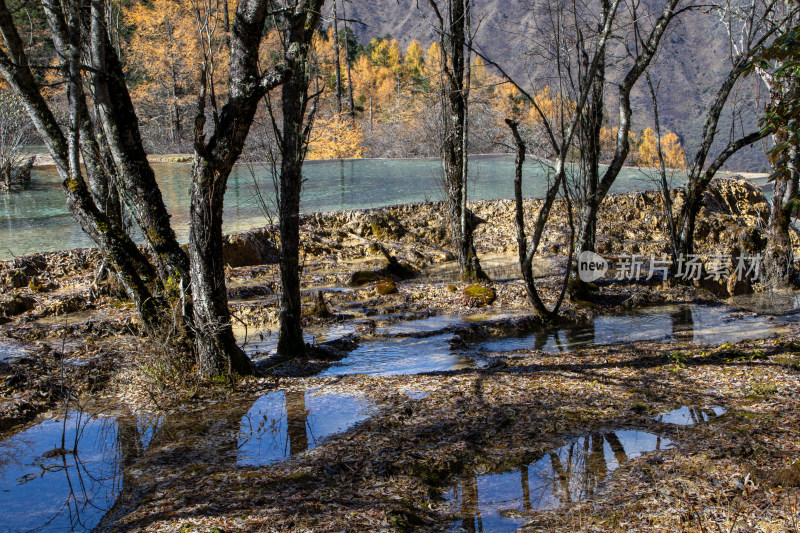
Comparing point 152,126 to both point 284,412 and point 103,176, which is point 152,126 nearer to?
point 103,176

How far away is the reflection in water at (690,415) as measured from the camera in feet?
15.3

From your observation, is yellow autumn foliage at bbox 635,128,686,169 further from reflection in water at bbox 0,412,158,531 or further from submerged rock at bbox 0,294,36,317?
reflection in water at bbox 0,412,158,531

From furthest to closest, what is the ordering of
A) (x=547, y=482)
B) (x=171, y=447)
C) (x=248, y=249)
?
(x=248, y=249) → (x=171, y=447) → (x=547, y=482)

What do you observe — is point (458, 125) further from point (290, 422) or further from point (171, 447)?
point (171, 447)

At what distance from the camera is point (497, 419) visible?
189 inches

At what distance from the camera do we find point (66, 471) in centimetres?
434

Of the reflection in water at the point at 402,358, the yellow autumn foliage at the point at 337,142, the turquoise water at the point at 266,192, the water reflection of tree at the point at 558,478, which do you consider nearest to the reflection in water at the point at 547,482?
the water reflection of tree at the point at 558,478

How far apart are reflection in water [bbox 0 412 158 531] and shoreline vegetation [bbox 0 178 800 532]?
12cm

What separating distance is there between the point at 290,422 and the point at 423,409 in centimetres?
114

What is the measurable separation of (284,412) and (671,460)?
123 inches

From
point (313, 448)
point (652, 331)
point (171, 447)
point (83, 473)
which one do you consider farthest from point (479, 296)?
point (83, 473)

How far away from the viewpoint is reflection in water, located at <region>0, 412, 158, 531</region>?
3707 mm

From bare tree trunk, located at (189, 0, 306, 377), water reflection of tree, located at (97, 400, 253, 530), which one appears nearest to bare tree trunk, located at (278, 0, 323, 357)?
bare tree trunk, located at (189, 0, 306, 377)

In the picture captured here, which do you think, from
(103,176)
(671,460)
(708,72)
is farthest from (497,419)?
(708,72)
